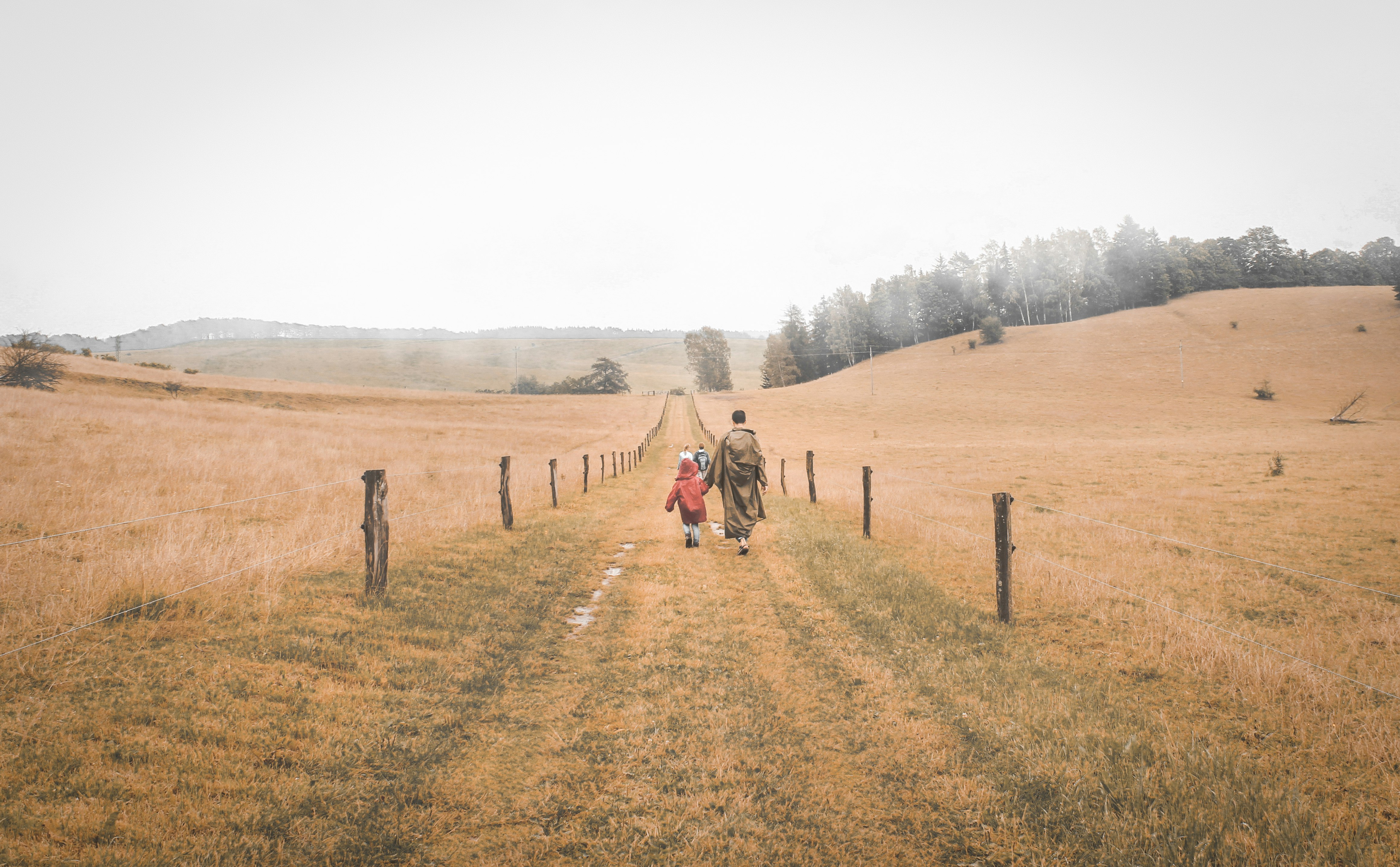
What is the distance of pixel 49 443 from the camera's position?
41.3 feet

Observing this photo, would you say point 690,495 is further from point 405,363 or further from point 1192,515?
point 405,363

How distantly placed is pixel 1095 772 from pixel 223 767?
214 inches

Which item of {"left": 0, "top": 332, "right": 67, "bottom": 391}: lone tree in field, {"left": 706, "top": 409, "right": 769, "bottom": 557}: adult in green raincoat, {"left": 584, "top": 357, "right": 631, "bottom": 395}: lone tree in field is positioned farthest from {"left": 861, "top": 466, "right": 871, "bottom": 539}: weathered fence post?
{"left": 584, "top": 357, "right": 631, "bottom": 395}: lone tree in field

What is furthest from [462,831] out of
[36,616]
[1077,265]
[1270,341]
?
[1077,265]

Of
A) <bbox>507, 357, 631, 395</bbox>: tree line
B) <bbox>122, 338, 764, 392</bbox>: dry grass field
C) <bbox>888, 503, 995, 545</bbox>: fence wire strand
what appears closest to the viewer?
<bbox>888, 503, 995, 545</bbox>: fence wire strand

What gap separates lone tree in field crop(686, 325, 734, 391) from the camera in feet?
357

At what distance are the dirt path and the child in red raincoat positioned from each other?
355 centimetres

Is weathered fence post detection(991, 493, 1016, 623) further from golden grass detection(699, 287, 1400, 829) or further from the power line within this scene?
the power line

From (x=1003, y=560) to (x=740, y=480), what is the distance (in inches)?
182

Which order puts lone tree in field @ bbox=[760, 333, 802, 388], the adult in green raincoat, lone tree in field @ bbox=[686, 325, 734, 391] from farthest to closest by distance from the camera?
lone tree in field @ bbox=[686, 325, 734, 391] → lone tree in field @ bbox=[760, 333, 802, 388] → the adult in green raincoat

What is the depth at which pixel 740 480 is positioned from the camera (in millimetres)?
10164

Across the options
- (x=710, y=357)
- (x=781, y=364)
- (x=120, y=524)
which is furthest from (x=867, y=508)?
(x=710, y=357)

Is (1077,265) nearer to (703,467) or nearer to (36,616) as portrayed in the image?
(703,467)

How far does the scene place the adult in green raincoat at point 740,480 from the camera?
397 inches
